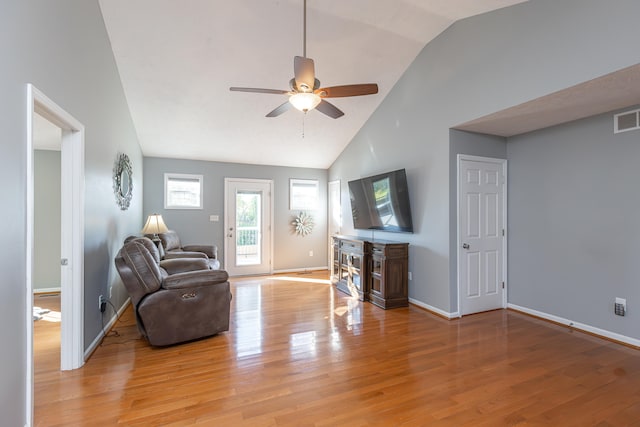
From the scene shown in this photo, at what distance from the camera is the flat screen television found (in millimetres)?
4270

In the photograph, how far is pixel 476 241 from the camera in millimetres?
3875

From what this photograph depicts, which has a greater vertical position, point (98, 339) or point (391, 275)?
point (391, 275)

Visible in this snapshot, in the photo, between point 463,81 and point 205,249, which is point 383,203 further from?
point 205,249

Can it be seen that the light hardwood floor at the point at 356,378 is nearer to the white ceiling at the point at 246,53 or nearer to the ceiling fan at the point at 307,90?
the ceiling fan at the point at 307,90

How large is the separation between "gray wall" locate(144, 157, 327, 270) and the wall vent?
499cm

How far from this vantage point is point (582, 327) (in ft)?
10.7

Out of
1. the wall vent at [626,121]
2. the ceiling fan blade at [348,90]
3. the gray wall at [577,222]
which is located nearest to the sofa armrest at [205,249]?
the ceiling fan blade at [348,90]

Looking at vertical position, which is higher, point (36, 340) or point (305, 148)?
point (305, 148)

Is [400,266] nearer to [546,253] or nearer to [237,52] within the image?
[546,253]

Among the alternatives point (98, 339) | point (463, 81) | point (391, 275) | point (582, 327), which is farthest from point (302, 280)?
point (463, 81)

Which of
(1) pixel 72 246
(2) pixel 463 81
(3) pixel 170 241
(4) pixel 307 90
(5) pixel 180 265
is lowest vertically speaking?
(5) pixel 180 265

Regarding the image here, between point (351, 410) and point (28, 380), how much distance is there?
6.44ft

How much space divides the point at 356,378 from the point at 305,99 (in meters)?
2.40

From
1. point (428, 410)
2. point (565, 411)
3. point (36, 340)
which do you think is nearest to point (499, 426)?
point (428, 410)
